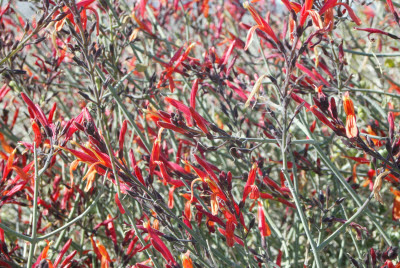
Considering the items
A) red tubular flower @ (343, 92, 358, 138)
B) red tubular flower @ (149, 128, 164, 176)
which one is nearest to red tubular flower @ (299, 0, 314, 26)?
red tubular flower @ (343, 92, 358, 138)

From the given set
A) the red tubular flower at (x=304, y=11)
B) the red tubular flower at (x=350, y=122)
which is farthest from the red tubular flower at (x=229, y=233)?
the red tubular flower at (x=304, y=11)

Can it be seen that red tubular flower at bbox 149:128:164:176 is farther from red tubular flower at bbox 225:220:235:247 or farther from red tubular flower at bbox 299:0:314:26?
red tubular flower at bbox 299:0:314:26

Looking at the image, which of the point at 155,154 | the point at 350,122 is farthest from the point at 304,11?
the point at 155,154

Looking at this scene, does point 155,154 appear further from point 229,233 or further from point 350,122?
point 350,122

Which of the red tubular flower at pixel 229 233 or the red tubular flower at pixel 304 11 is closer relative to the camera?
the red tubular flower at pixel 304 11

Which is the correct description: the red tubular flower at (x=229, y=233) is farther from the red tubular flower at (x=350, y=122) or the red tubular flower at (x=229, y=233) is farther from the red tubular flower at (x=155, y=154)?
the red tubular flower at (x=350, y=122)

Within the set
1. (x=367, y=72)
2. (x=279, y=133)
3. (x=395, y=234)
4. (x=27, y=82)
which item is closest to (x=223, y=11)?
(x=367, y=72)

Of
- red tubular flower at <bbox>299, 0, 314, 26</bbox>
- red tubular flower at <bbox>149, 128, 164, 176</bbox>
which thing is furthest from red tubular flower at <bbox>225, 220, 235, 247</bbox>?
red tubular flower at <bbox>299, 0, 314, 26</bbox>

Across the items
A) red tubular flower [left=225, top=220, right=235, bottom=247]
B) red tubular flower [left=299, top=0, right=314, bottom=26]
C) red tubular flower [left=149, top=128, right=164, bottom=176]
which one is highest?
red tubular flower [left=299, top=0, right=314, bottom=26]

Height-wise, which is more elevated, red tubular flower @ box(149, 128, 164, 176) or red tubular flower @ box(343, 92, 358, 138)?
red tubular flower @ box(343, 92, 358, 138)

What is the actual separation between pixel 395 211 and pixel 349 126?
101cm

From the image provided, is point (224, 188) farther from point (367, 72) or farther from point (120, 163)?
point (367, 72)

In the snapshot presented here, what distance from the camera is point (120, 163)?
5.55ft

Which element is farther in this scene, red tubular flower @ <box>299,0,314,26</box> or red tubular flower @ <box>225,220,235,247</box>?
red tubular flower @ <box>225,220,235,247</box>
